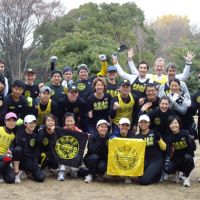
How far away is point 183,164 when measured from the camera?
25.4ft

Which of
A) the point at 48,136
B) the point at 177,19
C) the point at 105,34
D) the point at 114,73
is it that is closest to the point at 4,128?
the point at 48,136

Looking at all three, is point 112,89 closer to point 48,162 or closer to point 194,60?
point 48,162

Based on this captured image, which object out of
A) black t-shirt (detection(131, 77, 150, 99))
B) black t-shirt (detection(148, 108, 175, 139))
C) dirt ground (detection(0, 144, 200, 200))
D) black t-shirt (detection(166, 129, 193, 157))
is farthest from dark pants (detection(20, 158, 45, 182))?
black t-shirt (detection(131, 77, 150, 99))

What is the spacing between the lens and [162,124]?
816 centimetres

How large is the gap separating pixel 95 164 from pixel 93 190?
660 millimetres

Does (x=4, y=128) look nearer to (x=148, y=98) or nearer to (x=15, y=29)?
(x=148, y=98)

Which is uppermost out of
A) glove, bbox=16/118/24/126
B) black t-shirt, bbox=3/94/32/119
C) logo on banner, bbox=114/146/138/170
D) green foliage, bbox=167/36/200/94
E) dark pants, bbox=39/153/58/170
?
green foliage, bbox=167/36/200/94

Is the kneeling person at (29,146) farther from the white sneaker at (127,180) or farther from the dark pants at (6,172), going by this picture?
the white sneaker at (127,180)

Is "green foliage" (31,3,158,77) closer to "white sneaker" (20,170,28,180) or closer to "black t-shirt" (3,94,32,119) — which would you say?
"black t-shirt" (3,94,32,119)

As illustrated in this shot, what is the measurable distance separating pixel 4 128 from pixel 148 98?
276cm

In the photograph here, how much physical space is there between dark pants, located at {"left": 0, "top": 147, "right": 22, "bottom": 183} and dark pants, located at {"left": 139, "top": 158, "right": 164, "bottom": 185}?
87.1 inches

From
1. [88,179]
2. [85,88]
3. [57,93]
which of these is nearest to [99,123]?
[88,179]

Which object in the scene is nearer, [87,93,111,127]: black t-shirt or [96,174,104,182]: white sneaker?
[96,174,104,182]: white sneaker

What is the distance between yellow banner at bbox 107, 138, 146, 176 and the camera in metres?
7.74
